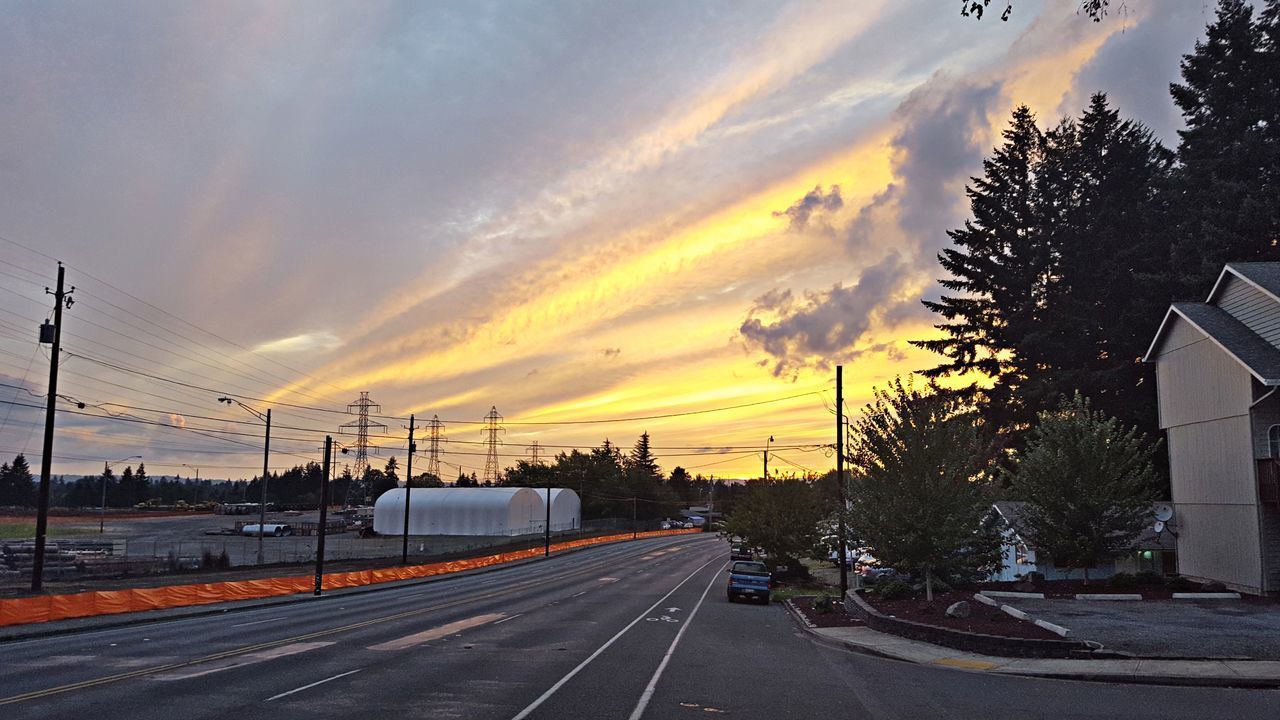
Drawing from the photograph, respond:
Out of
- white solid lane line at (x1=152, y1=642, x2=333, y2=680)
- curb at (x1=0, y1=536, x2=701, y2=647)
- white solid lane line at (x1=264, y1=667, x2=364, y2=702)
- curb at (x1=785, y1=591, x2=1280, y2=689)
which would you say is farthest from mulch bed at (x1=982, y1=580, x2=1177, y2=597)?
curb at (x1=0, y1=536, x2=701, y2=647)

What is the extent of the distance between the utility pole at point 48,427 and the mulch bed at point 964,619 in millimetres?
30776

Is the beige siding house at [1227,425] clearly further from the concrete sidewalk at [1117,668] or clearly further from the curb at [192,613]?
the curb at [192,613]

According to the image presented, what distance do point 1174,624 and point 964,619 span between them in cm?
485

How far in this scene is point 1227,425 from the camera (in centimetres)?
3030

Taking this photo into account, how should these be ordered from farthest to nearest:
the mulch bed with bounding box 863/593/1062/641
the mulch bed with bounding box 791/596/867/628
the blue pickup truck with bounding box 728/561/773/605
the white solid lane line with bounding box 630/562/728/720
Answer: the blue pickup truck with bounding box 728/561/773/605, the mulch bed with bounding box 791/596/867/628, the mulch bed with bounding box 863/593/1062/641, the white solid lane line with bounding box 630/562/728/720

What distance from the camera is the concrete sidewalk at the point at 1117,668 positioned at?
14.8 meters

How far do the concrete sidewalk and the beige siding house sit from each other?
48.8ft

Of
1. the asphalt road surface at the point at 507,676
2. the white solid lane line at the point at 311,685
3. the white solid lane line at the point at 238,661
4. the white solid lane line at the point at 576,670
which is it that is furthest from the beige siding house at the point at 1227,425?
the white solid lane line at the point at 238,661

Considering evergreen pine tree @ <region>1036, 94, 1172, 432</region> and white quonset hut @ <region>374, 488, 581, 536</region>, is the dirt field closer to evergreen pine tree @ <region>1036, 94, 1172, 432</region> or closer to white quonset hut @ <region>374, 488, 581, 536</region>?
white quonset hut @ <region>374, 488, 581, 536</region>

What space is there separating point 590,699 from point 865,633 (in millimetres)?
12937

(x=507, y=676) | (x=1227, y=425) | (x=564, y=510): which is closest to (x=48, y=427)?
(x=507, y=676)

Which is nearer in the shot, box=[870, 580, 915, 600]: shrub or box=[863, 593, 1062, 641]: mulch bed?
box=[863, 593, 1062, 641]: mulch bed

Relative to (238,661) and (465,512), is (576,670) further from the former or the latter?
(465,512)

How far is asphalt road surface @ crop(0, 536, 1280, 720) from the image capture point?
1318 centimetres
